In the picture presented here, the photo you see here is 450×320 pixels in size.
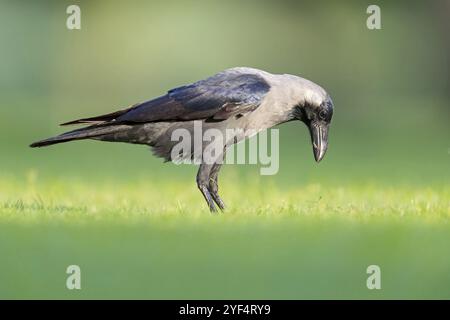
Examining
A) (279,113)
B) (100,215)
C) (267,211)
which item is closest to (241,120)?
(279,113)

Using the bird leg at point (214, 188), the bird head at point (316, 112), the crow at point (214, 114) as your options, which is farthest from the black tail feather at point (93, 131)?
the bird head at point (316, 112)

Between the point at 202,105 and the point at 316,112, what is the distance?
1.03 meters

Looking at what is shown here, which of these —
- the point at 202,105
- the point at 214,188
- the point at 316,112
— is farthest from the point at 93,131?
the point at 316,112

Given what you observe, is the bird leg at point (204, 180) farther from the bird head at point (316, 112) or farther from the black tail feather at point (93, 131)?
the bird head at point (316, 112)

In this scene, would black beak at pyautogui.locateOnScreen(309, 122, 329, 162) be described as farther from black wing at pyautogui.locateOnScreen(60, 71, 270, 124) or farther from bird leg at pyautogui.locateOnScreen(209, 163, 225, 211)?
bird leg at pyautogui.locateOnScreen(209, 163, 225, 211)

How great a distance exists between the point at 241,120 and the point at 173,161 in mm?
730

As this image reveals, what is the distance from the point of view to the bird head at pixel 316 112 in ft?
27.3

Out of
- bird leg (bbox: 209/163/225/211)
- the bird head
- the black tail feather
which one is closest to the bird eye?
the bird head

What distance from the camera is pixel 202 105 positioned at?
8172 mm

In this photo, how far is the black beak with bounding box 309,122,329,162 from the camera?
333 inches

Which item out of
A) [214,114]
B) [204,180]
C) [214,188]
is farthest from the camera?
[214,188]

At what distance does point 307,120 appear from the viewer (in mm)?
8484

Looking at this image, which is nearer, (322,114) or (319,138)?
(322,114)

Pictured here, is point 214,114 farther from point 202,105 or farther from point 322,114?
point 322,114
